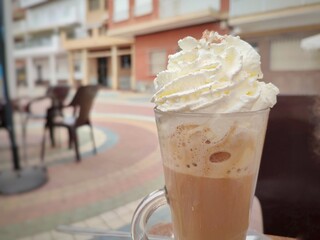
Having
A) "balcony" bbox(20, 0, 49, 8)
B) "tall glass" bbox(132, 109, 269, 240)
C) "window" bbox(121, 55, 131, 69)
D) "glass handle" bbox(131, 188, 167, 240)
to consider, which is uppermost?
"balcony" bbox(20, 0, 49, 8)

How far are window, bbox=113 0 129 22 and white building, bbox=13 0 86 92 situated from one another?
51 centimetres

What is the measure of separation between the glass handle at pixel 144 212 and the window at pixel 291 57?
79 centimetres

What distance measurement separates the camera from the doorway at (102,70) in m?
2.19

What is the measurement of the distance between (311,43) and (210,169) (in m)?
0.80

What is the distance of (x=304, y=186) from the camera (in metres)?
0.98

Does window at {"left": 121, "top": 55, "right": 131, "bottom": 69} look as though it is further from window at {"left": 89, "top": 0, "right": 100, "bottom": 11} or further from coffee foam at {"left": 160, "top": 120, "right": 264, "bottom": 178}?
coffee foam at {"left": 160, "top": 120, "right": 264, "bottom": 178}

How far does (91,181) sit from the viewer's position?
2.40 meters

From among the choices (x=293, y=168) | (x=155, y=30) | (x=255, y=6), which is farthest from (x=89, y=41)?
(x=293, y=168)

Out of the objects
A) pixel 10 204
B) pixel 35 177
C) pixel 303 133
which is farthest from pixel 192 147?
pixel 35 177

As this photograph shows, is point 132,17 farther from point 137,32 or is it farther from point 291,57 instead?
point 291,57

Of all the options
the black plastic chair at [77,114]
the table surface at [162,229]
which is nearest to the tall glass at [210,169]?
the table surface at [162,229]

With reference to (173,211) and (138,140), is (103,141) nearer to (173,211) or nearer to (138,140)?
(138,140)

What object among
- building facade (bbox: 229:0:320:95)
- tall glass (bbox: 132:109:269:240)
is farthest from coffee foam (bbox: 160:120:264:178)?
building facade (bbox: 229:0:320:95)

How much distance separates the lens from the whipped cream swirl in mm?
473
